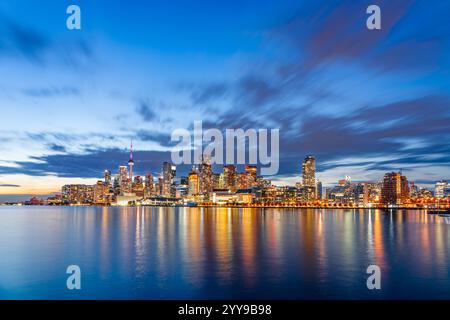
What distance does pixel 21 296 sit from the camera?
1053 inches

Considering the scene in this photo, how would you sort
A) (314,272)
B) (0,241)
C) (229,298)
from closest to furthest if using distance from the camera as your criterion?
(229,298) < (314,272) < (0,241)

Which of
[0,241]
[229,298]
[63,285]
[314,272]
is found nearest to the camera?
[229,298]

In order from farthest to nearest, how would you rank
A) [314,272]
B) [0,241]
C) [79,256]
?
[0,241] → [79,256] → [314,272]

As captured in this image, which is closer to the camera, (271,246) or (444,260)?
(444,260)

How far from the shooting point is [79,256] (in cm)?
4266
